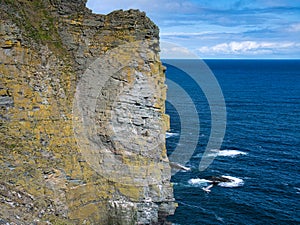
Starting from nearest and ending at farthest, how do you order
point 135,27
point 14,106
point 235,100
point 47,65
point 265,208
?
point 14,106 < point 47,65 < point 135,27 < point 265,208 < point 235,100

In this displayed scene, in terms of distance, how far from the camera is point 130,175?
3081 centimetres

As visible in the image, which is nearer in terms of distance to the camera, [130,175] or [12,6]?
[12,6]

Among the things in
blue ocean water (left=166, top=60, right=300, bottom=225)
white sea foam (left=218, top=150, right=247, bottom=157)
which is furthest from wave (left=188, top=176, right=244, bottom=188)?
white sea foam (left=218, top=150, right=247, bottom=157)

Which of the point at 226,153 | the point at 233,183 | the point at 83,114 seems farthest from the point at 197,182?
the point at 83,114

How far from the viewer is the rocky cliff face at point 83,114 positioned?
25.6 meters

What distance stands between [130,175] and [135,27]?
454 inches

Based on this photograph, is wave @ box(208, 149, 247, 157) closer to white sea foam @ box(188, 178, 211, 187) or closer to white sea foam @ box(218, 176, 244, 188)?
white sea foam @ box(218, 176, 244, 188)

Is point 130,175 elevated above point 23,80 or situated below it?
below

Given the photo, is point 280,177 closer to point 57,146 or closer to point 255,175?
point 255,175

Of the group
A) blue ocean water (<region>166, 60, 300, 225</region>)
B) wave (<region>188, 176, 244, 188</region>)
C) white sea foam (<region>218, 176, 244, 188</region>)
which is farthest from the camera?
white sea foam (<region>218, 176, 244, 188</region>)

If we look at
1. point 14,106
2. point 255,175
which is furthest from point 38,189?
point 255,175

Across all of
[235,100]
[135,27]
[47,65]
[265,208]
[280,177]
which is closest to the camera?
[47,65]

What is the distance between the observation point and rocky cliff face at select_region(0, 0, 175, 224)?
2562 centimetres

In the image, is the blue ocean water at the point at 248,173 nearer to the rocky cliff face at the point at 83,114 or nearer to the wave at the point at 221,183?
the wave at the point at 221,183
